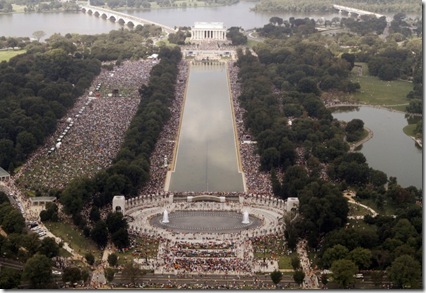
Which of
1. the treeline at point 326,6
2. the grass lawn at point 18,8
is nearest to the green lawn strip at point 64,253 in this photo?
the treeline at point 326,6

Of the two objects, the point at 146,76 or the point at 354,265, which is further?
the point at 146,76

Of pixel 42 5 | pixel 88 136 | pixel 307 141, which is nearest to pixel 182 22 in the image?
pixel 42 5

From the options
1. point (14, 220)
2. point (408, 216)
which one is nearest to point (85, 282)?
point (14, 220)

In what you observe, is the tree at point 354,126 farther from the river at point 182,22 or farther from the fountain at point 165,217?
the fountain at point 165,217

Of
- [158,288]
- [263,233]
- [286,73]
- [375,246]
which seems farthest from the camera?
[286,73]

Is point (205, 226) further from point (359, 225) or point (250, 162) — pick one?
point (250, 162)

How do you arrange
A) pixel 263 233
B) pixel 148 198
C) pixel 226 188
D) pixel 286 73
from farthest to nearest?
pixel 286 73, pixel 226 188, pixel 148 198, pixel 263 233

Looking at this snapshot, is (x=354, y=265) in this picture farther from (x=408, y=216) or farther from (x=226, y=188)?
(x=226, y=188)
